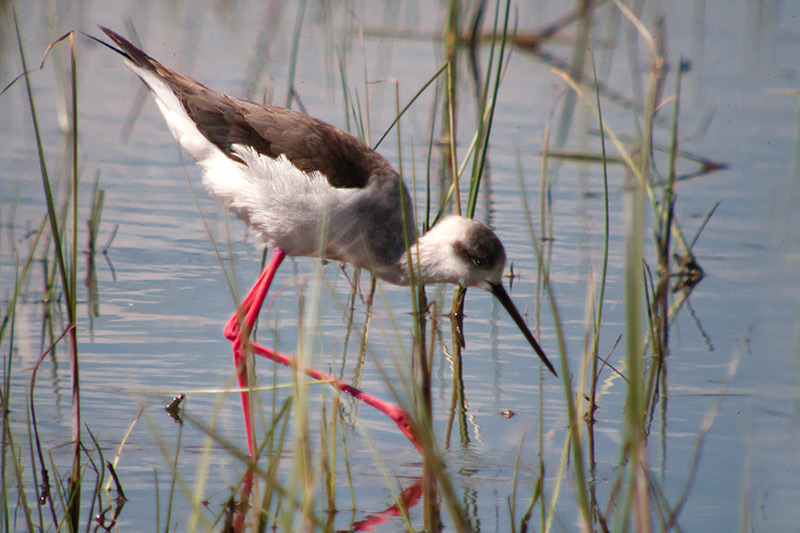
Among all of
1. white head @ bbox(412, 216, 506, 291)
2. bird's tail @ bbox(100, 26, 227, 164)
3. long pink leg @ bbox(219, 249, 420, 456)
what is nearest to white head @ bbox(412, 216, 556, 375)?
white head @ bbox(412, 216, 506, 291)

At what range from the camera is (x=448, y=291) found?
6.12m

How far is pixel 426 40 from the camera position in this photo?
10250mm

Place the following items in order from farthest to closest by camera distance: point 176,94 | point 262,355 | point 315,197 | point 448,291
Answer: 1. point 448,291
2. point 176,94
3. point 262,355
4. point 315,197

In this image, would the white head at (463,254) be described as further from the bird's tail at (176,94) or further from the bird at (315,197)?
the bird's tail at (176,94)

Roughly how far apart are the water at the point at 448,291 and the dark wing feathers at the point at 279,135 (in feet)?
2.07

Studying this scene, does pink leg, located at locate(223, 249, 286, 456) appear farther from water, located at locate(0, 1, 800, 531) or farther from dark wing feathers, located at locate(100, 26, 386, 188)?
dark wing feathers, located at locate(100, 26, 386, 188)

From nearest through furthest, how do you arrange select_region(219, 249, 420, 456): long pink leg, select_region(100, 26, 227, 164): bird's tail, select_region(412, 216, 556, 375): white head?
select_region(219, 249, 420, 456): long pink leg < select_region(412, 216, 556, 375): white head < select_region(100, 26, 227, 164): bird's tail

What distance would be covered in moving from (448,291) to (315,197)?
1.65m

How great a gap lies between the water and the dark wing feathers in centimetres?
63

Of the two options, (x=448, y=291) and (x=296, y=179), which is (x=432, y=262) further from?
(x=448, y=291)

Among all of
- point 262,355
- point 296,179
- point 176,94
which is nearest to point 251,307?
point 262,355

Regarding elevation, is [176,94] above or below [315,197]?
above

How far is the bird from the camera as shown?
473cm

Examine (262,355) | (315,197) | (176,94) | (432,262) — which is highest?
(176,94)
